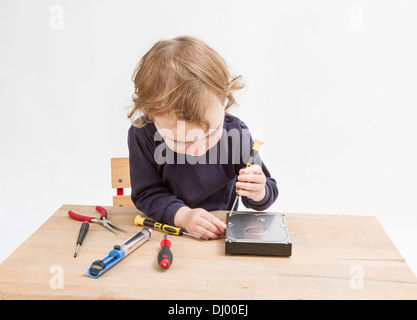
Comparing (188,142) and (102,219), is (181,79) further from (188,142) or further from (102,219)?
(102,219)

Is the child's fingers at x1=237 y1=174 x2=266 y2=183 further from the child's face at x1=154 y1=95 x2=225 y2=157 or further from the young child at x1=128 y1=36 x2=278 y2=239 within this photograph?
the child's face at x1=154 y1=95 x2=225 y2=157

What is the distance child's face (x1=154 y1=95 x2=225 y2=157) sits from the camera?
35.0 inches

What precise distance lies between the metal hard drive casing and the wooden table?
0.02m

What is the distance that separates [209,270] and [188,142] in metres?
0.27

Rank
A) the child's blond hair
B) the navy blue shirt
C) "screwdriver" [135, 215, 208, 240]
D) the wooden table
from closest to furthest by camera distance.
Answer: the wooden table
the child's blond hair
"screwdriver" [135, 215, 208, 240]
the navy blue shirt

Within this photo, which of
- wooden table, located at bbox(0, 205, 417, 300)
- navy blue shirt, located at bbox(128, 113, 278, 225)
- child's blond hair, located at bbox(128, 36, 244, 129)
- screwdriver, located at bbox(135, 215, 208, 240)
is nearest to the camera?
wooden table, located at bbox(0, 205, 417, 300)

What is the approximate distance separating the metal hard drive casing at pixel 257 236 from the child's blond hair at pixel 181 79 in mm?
240

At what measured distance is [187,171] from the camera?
1.17 m

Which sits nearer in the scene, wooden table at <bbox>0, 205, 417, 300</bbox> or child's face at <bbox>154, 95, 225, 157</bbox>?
wooden table at <bbox>0, 205, 417, 300</bbox>

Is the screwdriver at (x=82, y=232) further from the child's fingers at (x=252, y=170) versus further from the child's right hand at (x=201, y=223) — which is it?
the child's fingers at (x=252, y=170)

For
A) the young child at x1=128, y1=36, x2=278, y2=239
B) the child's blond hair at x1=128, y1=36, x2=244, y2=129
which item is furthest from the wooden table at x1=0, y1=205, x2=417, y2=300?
the child's blond hair at x1=128, y1=36, x2=244, y2=129

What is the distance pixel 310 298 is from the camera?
750 millimetres

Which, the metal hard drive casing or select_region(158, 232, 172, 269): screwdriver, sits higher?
the metal hard drive casing

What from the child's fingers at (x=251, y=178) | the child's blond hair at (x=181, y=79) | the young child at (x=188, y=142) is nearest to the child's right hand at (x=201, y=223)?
the young child at (x=188, y=142)
